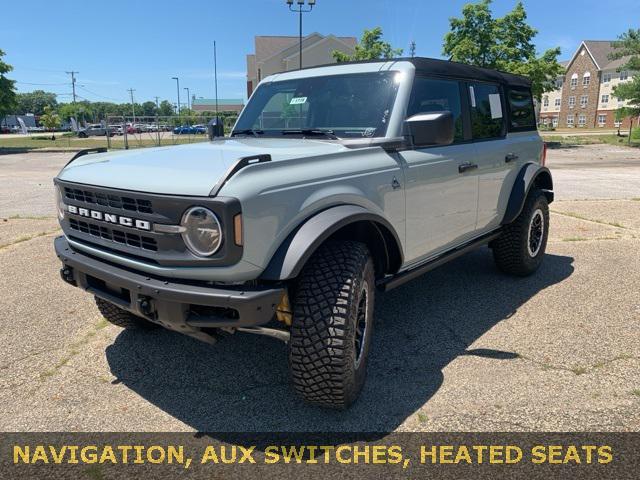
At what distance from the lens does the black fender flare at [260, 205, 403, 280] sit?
8.28 feet

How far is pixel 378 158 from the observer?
3.26 m

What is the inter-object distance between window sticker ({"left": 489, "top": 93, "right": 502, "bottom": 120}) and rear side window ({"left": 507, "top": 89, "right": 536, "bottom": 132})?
0.25 meters

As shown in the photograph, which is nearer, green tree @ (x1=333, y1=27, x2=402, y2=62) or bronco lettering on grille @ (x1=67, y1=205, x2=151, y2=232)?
bronco lettering on grille @ (x1=67, y1=205, x2=151, y2=232)

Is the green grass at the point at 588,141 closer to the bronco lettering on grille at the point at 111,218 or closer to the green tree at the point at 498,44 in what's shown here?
the green tree at the point at 498,44

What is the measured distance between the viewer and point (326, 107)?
12.6 ft

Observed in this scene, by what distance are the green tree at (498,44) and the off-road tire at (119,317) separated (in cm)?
2747

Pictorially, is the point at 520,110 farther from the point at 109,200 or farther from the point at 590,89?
the point at 590,89

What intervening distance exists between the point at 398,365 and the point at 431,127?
62.9 inches

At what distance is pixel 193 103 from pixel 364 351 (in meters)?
105

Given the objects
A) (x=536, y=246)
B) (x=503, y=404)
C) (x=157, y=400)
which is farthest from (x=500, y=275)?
(x=157, y=400)

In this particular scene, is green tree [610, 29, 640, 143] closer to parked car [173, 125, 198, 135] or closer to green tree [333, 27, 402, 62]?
green tree [333, 27, 402, 62]

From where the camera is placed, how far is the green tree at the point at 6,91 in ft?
103

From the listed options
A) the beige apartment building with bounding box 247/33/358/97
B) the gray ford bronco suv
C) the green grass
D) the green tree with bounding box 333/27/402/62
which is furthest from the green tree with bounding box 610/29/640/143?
the gray ford bronco suv

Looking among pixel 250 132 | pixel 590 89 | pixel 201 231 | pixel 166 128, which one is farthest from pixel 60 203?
pixel 590 89
